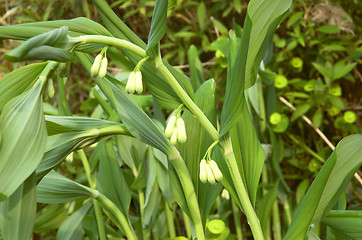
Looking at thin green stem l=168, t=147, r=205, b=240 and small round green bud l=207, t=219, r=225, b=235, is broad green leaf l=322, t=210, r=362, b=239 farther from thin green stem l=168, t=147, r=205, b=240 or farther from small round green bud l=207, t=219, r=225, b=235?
small round green bud l=207, t=219, r=225, b=235

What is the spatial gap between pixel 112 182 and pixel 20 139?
52 cm

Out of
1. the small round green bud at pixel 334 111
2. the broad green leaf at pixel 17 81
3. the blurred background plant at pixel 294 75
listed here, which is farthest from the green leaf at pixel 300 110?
the broad green leaf at pixel 17 81

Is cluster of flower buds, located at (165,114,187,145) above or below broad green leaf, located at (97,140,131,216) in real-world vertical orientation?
above

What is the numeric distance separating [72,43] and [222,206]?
908mm

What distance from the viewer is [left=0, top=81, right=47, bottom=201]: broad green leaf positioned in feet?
2.13

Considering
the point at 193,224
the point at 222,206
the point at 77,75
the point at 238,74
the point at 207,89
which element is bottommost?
the point at 222,206

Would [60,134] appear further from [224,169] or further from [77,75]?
[77,75]

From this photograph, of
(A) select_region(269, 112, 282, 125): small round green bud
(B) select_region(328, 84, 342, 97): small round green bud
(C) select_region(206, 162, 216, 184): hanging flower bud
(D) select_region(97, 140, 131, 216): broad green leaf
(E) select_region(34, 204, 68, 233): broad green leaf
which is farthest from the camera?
(B) select_region(328, 84, 342, 97): small round green bud

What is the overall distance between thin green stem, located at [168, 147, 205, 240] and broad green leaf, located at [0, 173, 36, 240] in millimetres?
242

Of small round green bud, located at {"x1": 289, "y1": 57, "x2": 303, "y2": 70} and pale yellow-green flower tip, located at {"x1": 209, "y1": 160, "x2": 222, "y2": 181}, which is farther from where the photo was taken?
small round green bud, located at {"x1": 289, "y1": 57, "x2": 303, "y2": 70}

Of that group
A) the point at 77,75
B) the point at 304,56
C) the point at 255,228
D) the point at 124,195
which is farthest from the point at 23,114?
the point at 77,75

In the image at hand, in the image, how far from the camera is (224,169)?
2.99ft

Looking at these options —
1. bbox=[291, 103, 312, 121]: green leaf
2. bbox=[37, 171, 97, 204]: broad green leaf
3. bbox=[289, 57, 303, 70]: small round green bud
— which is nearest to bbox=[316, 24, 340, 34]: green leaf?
bbox=[289, 57, 303, 70]: small round green bud

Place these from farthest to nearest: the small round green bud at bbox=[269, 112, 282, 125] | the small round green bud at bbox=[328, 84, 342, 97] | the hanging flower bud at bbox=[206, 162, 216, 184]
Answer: the small round green bud at bbox=[328, 84, 342, 97] → the small round green bud at bbox=[269, 112, 282, 125] → the hanging flower bud at bbox=[206, 162, 216, 184]
